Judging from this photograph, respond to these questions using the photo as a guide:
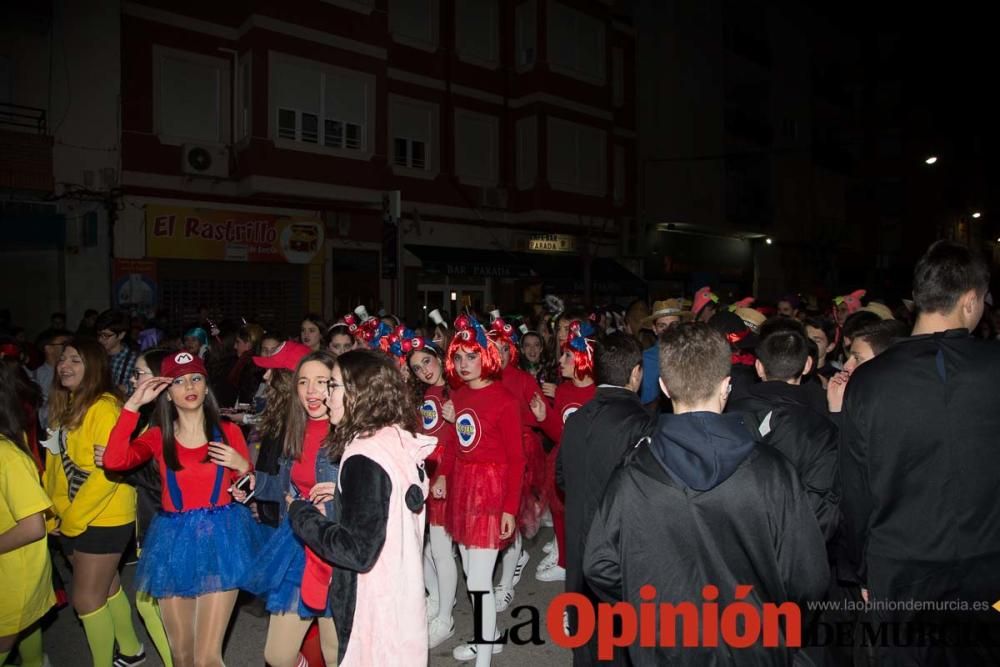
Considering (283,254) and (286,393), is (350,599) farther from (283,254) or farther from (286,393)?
(283,254)

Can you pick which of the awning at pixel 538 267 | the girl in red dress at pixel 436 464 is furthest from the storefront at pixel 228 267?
the girl in red dress at pixel 436 464

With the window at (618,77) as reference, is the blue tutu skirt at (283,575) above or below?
below

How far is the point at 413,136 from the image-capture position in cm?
1880

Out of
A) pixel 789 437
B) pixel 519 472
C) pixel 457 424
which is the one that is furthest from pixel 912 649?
pixel 457 424

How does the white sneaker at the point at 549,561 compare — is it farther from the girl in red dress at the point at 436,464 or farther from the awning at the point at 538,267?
the awning at the point at 538,267

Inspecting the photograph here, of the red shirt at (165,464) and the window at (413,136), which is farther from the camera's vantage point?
the window at (413,136)

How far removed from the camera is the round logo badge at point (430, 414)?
4.96 meters

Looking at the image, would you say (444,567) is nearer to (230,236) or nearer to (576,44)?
(230,236)

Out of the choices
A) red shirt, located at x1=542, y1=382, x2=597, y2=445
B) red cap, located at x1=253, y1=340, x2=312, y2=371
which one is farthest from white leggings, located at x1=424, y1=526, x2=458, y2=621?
red cap, located at x1=253, y1=340, x2=312, y2=371

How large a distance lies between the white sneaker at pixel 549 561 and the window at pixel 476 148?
15.3 m

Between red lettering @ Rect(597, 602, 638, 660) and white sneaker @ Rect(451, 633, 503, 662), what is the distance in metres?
1.84

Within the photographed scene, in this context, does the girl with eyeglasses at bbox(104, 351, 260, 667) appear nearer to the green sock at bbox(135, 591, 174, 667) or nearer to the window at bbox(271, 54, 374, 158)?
the green sock at bbox(135, 591, 174, 667)

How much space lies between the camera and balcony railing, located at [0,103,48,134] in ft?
41.9

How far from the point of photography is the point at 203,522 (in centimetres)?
350
